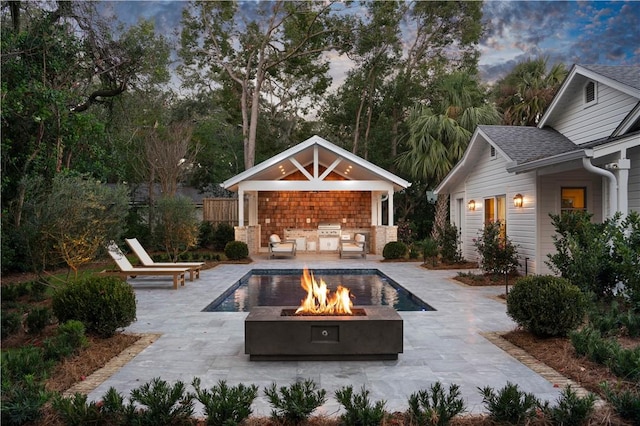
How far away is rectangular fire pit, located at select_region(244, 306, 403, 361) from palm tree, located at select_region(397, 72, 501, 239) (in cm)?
1609

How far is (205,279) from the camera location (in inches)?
474

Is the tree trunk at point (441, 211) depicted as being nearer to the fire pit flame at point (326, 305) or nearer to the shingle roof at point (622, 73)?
the shingle roof at point (622, 73)

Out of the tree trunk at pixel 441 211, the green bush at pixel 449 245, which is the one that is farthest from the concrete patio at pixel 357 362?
the tree trunk at pixel 441 211

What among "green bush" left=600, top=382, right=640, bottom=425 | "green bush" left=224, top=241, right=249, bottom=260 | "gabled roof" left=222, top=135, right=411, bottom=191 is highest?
"gabled roof" left=222, top=135, right=411, bottom=191

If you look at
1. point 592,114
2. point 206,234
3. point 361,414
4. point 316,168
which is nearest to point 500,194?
point 592,114

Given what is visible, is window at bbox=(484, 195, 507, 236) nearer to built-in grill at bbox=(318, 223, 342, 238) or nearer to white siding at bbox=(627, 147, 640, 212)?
white siding at bbox=(627, 147, 640, 212)

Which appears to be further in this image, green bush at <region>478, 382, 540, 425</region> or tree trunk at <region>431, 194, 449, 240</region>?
tree trunk at <region>431, 194, 449, 240</region>

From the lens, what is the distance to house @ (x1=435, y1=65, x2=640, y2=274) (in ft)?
28.0

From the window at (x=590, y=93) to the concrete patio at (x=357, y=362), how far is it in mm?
5651

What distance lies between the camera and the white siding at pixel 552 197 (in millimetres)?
10641

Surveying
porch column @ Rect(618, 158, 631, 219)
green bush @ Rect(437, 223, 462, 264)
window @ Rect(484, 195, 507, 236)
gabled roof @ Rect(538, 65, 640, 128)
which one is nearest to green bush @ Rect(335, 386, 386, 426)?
porch column @ Rect(618, 158, 631, 219)

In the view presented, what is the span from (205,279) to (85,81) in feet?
22.1

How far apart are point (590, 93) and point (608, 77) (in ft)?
3.71

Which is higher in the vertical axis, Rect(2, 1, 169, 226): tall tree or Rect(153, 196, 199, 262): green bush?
Rect(2, 1, 169, 226): tall tree
